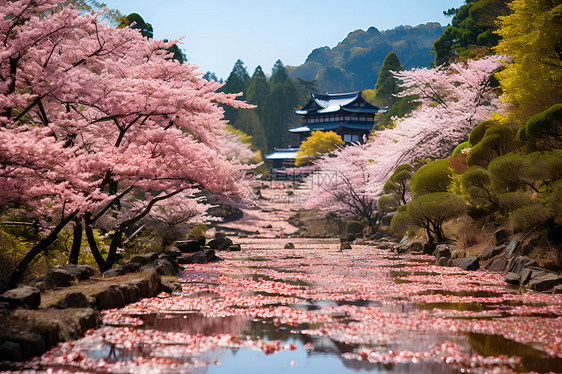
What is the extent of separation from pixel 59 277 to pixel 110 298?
1.95 metres

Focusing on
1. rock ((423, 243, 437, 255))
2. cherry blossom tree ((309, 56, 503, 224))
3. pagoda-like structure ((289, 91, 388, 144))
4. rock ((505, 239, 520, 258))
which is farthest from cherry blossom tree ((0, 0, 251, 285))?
pagoda-like structure ((289, 91, 388, 144))

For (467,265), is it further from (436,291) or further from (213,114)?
(213,114)

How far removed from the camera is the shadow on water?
6.56 metres

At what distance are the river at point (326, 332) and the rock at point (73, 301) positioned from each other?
50 cm

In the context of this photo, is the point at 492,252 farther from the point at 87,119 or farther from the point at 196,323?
the point at 87,119

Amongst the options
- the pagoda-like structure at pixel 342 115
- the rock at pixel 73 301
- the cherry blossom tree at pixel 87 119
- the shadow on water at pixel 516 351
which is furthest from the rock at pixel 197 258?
the pagoda-like structure at pixel 342 115

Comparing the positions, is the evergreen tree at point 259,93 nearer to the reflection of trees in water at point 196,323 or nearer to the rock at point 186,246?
the rock at point 186,246

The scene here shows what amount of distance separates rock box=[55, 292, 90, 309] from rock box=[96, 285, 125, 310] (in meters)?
0.63

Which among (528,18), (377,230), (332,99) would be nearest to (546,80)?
(528,18)

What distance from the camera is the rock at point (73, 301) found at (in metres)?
9.21

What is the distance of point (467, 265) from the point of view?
1814cm

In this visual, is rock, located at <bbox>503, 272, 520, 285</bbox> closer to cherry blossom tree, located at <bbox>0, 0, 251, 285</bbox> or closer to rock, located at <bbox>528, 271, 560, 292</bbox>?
rock, located at <bbox>528, 271, 560, 292</bbox>

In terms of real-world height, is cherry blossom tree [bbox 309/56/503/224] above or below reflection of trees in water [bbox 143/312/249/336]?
above

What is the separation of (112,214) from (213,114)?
8.41 m
